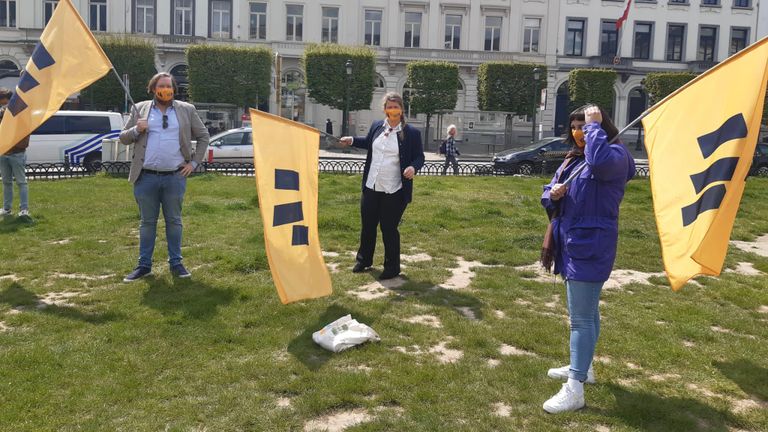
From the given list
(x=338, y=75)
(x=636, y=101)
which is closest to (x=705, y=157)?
(x=338, y=75)

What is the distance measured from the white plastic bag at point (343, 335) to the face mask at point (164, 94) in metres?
2.79

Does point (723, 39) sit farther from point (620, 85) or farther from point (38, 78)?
point (38, 78)

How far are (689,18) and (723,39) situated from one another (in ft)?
9.57

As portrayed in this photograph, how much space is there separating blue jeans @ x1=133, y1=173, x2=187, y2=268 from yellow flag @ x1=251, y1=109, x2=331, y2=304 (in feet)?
4.60

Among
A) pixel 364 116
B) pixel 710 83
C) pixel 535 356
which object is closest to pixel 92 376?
pixel 535 356

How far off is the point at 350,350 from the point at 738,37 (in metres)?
51.9

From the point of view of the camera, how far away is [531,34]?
45.7 metres

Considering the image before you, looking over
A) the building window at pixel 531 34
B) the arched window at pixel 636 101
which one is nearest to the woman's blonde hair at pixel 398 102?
the building window at pixel 531 34

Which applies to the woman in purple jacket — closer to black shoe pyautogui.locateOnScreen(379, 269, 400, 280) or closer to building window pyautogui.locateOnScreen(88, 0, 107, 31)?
black shoe pyautogui.locateOnScreen(379, 269, 400, 280)

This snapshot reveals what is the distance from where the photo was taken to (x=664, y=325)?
17.7 ft

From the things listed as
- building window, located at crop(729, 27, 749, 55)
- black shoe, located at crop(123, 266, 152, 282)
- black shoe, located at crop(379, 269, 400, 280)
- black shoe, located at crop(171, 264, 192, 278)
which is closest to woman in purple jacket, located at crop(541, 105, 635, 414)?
black shoe, located at crop(379, 269, 400, 280)

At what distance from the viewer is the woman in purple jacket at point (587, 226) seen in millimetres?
3637

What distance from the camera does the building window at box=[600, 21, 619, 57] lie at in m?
46.0

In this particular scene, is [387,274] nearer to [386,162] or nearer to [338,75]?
[386,162]
